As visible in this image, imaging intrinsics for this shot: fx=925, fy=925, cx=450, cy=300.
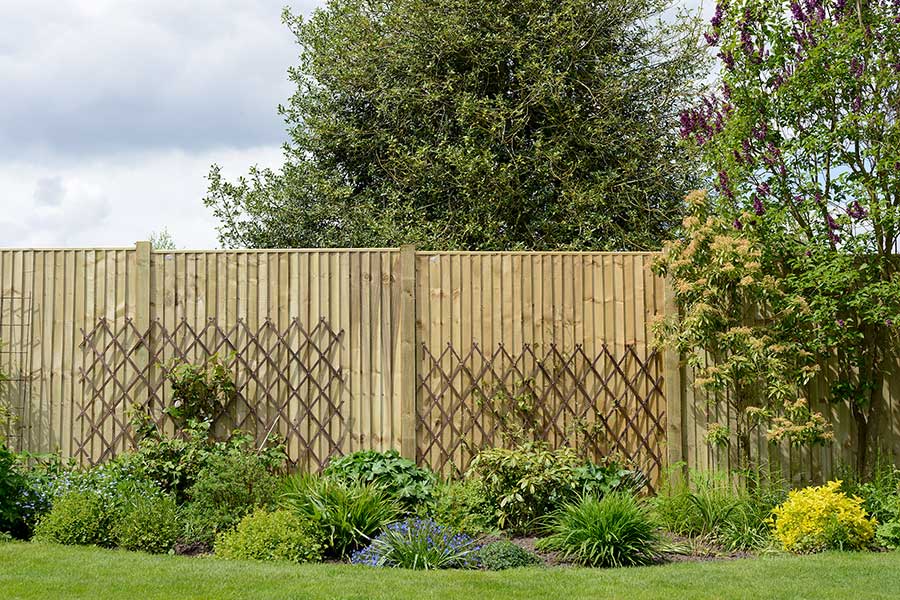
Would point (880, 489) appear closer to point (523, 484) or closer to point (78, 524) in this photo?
point (523, 484)

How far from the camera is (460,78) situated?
13.3 m

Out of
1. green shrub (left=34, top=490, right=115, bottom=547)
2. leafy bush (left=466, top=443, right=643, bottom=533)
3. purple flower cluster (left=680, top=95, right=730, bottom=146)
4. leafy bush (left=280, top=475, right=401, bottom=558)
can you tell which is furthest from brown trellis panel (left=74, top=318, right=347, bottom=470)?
purple flower cluster (left=680, top=95, right=730, bottom=146)

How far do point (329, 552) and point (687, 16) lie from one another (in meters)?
10.5

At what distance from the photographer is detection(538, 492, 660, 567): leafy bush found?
6344 millimetres

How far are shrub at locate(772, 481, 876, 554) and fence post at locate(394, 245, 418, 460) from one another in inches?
120

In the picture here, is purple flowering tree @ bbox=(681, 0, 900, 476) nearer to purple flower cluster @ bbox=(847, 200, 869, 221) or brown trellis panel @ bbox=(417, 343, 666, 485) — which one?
purple flower cluster @ bbox=(847, 200, 869, 221)

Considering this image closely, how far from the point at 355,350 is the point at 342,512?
1915 mm

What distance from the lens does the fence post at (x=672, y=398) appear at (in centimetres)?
819

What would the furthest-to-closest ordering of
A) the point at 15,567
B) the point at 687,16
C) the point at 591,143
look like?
1. the point at 687,16
2. the point at 591,143
3. the point at 15,567

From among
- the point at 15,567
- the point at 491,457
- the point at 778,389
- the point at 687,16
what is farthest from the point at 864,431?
the point at 687,16

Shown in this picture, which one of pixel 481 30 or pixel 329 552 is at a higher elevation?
pixel 481 30

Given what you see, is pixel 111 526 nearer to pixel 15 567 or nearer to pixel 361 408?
pixel 15 567

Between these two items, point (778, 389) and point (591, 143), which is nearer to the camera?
point (778, 389)

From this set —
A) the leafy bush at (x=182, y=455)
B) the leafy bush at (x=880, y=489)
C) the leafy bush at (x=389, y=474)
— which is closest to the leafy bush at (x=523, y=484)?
the leafy bush at (x=389, y=474)
